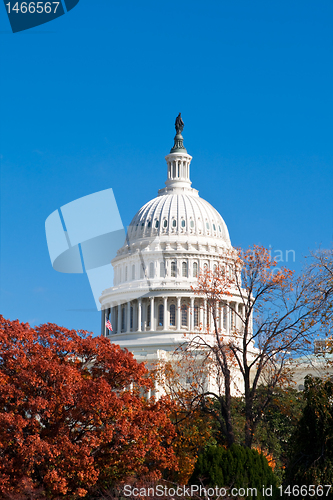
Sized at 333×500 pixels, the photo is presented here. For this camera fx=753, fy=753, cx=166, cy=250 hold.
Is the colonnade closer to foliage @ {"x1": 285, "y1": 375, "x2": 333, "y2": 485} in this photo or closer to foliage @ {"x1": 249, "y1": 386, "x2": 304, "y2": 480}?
foliage @ {"x1": 249, "y1": 386, "x2": 304, "y2": 480}

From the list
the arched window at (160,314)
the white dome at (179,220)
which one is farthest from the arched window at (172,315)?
the white dome at (179,220)

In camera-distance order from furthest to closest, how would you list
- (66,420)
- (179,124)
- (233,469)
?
(179,124)
(66,420)
(233,469)

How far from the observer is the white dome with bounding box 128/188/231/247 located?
384ft

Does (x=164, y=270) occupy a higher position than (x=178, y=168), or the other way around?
(x=178, y=168)

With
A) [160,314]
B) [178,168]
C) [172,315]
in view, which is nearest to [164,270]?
[160,314]

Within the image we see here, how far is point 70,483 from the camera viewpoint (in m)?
35.2

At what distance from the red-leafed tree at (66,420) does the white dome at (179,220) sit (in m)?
77.4

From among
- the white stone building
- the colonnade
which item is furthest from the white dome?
the colonnade

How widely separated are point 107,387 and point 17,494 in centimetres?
660

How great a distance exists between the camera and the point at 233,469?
30.7m

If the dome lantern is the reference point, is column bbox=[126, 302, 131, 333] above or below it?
below

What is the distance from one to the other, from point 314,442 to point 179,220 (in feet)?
295

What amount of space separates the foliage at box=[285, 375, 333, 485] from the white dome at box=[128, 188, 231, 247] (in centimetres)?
8750

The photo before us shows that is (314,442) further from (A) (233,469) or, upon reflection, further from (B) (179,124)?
(B) (179,124)
